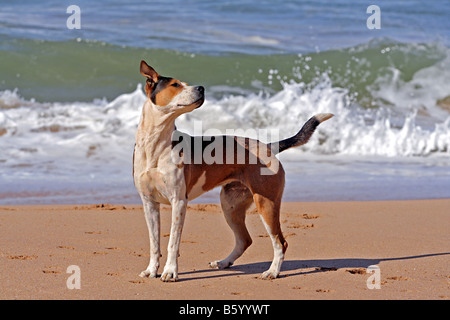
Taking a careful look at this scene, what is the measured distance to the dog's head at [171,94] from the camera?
489 cm

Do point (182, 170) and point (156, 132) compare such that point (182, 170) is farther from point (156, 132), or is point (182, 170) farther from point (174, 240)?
point (174, 240)

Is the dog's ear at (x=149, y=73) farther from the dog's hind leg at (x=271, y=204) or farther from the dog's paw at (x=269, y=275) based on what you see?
the dog's paw at (x=269, y=275)

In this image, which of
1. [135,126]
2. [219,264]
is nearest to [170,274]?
[219,264]

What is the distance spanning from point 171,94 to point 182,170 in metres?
0.55

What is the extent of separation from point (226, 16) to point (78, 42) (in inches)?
240

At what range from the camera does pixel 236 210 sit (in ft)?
18.6

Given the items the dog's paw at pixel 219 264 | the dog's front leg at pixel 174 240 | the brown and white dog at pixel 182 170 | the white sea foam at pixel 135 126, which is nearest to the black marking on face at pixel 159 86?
the brown and white dog at pixel 182 170

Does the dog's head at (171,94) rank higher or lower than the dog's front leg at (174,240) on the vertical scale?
higher

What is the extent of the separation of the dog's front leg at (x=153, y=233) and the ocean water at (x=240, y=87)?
11.5ft

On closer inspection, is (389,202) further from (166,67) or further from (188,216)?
(166,67)

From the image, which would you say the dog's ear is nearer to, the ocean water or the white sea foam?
the ocean water

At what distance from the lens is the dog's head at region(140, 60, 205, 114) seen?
4895 mm

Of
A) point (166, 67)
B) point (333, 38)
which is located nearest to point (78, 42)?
point (166, 67)
